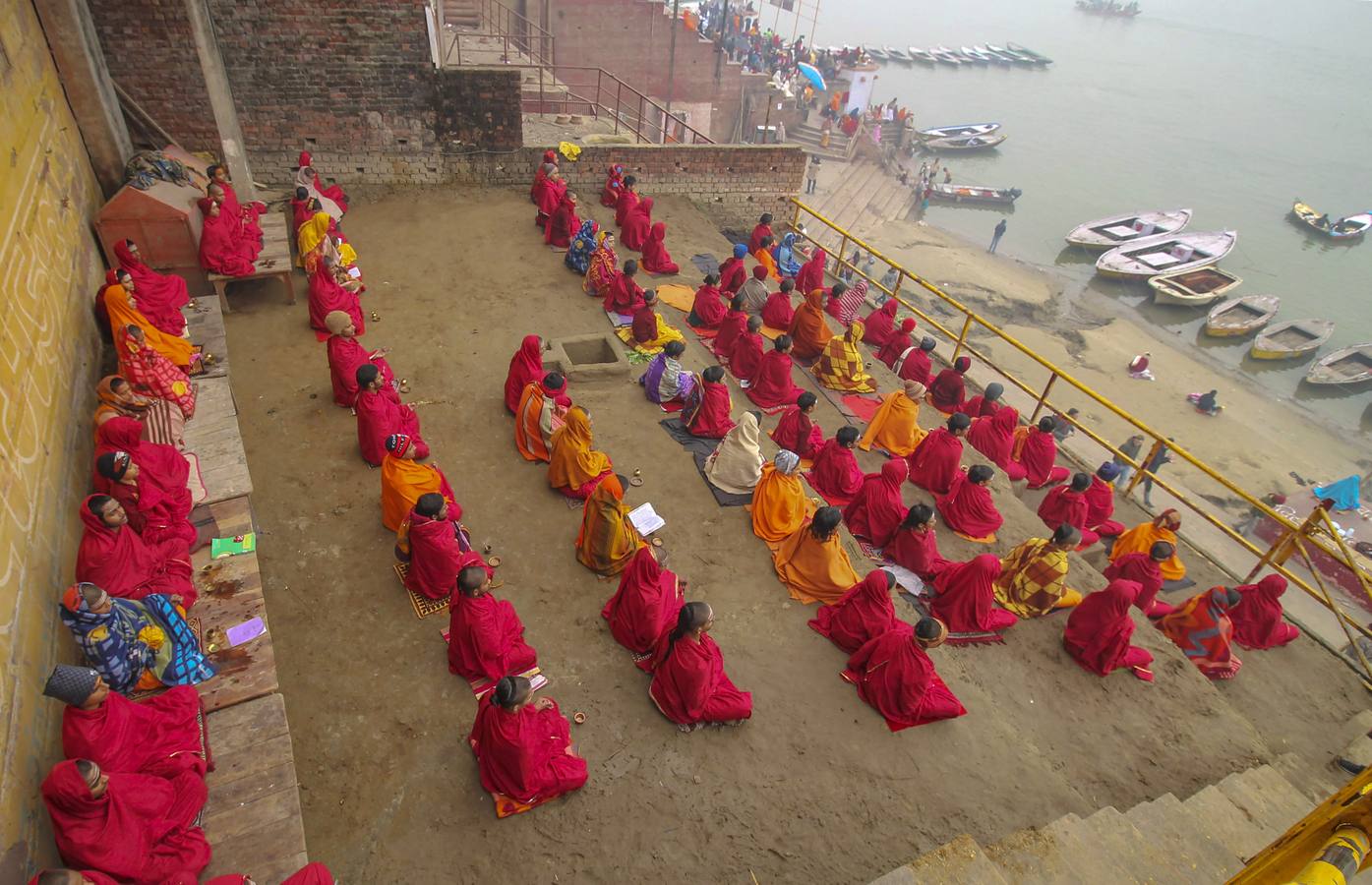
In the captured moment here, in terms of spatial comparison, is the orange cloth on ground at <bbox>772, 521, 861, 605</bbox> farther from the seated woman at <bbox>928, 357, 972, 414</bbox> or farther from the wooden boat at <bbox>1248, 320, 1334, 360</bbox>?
the wooden boat at <bbox>1248, 320, 1334, 360</bbox>

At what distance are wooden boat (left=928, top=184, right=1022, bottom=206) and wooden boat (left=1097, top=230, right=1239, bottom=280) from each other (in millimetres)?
7558

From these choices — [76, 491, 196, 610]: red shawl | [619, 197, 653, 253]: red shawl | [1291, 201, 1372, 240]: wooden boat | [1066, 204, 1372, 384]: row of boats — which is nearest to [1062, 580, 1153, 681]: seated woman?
[76, 491, 196, 610]: red shawl

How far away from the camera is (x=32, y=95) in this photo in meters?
7.56

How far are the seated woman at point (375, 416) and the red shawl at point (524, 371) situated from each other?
135cm

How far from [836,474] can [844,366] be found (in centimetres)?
317

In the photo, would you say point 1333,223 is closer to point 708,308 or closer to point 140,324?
point 708,308

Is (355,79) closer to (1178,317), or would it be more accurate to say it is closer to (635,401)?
(635,401)

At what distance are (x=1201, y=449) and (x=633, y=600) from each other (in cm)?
2207

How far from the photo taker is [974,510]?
8.91 meters

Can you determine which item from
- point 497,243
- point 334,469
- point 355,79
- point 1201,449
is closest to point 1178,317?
point 1201,449

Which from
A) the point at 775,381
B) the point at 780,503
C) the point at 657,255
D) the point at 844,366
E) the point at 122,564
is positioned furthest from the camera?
the point at 657,255

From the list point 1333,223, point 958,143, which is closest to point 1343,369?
point 1333,223

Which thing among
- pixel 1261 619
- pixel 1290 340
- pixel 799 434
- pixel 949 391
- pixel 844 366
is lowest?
pixel 1290 340

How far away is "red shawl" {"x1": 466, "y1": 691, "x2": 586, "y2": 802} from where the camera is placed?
16.0 ft
